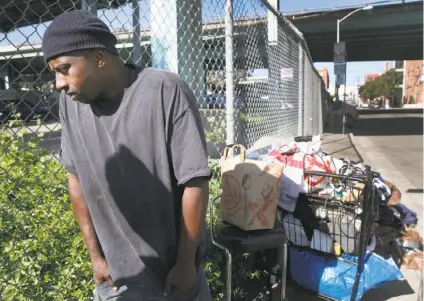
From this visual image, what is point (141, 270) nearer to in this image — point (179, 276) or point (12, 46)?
point (179, 276)

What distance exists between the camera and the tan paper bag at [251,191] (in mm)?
2572

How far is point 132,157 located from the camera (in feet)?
5.07

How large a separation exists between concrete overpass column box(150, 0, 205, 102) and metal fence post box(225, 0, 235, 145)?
209 mm

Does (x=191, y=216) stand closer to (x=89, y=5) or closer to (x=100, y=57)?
(x=100, y=57)

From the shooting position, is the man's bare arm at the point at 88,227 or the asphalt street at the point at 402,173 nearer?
the man's bare arm at the point at 88,227

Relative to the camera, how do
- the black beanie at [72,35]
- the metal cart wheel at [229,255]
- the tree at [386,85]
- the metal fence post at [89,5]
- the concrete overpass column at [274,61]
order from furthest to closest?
the tree at [386,85], the concrete overpass column at [274,61], the metal cart wheel at [229,255], the metal fence post at [89,5], the black beanie at [72,35]

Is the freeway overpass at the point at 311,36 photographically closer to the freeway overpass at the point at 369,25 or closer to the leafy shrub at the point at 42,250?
the freeway overpass at the point at 369,25

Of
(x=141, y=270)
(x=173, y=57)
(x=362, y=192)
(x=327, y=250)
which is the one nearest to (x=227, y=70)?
(x=173, y=57)

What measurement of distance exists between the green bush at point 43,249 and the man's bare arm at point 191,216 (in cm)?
91

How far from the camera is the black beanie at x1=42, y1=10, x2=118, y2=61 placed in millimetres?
1375

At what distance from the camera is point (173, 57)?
284cm

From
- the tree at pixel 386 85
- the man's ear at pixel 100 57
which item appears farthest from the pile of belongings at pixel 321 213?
the tree at pixel 386 85

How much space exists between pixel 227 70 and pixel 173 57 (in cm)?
52

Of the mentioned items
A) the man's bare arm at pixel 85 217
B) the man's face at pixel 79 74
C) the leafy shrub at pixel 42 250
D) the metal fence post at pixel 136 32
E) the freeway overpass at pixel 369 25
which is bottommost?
the leafy shrub at pixel 42 250
